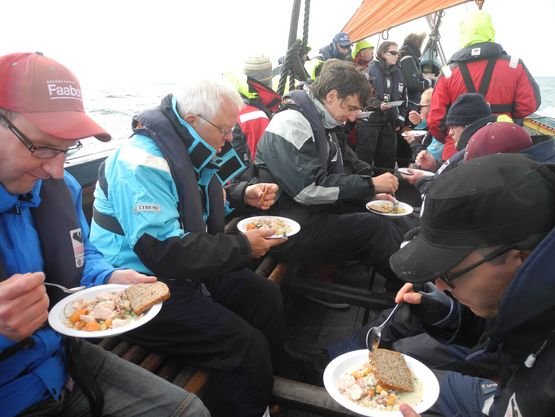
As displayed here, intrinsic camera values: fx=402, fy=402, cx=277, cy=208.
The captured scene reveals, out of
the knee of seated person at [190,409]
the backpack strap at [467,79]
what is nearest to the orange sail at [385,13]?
the backpack strap at [467,79]

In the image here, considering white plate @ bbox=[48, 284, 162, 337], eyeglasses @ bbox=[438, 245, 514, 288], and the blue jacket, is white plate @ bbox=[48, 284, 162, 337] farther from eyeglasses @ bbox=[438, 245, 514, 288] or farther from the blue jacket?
eyeglasses @ bbox=[438, 245, 514, 288]

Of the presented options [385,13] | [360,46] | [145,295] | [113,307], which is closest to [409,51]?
[385,13]

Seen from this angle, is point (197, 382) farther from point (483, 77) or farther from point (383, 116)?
point (383, 116)

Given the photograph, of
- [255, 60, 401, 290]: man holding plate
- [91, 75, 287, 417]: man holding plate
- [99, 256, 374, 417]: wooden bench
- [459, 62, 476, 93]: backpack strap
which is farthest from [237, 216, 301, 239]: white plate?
[459, 62, 476, 93]: backpack strap

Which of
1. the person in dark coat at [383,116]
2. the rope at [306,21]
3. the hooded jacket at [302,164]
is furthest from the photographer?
the person in dark coat at [383,116]

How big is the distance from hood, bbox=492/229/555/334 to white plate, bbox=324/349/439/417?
0.62 meters

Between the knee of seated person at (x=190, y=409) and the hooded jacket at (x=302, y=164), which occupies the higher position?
the hooded jacket at (x=302, y=164)

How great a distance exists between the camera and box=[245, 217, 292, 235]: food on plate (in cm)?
282

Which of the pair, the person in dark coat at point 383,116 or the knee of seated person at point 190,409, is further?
the person in dark coat at point 383,116

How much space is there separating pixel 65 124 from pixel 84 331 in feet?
2.52

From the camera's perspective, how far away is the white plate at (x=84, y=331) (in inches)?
57.6

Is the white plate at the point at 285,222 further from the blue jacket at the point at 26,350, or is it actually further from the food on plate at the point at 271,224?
the blue jacket at the point at 26,350

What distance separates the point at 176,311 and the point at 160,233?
411 mm

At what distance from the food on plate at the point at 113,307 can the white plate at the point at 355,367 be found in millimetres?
792
